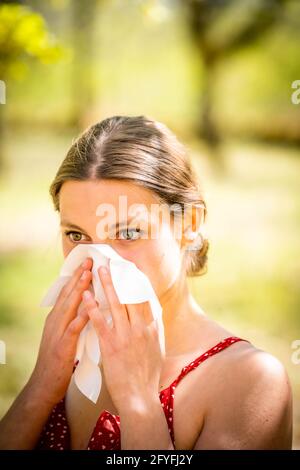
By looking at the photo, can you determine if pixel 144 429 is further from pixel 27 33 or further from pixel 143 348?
pixel 27 33

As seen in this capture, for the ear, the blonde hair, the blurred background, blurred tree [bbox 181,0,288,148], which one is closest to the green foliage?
the blonde hair

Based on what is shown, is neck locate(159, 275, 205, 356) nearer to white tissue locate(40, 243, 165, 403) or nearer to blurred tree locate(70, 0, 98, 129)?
white tissue locate(40, 243, 165, 403)

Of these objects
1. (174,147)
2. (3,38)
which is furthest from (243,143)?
(174,147)

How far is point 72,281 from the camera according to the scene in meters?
1.83

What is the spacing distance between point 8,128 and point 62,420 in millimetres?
6690

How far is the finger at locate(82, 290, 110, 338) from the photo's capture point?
171 centimetres

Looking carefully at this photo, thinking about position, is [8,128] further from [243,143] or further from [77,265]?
[77,265]

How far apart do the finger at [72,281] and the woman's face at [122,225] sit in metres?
0.08

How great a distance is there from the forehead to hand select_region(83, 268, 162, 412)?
0.22m

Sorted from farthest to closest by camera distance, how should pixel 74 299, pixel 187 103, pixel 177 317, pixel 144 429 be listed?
pixel 187 103
pixel 177 317
pixel 74 299
pixel 144 429

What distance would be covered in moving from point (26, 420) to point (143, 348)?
0.47m

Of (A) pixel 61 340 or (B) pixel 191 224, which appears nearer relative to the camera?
(A) pixel 61 340

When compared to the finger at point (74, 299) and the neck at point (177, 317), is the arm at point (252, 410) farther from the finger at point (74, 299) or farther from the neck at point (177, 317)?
the finger at point (74, 299)

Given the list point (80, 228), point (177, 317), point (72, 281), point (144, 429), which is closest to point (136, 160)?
point (80, 228)
